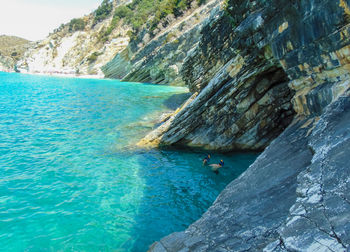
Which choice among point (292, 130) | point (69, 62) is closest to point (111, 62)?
point (69, 62)

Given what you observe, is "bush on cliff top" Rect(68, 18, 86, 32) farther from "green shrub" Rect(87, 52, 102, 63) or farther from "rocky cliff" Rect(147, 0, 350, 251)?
"rocky cliff" Rect(147, 0, 350, 251)

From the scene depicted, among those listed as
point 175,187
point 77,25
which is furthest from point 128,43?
point 175,187

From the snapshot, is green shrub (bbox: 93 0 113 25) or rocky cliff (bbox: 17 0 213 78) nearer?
rocky cliff (bbox: 17 0 213 78)

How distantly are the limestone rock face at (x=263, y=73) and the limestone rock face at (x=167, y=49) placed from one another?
3047 cm

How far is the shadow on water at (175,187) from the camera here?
941 centimetres

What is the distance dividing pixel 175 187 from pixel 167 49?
50.3m

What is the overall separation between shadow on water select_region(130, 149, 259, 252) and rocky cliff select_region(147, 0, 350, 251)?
4.47 ft

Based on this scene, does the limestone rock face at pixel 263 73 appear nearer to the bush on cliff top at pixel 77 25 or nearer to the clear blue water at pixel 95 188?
the clear blue water at pixel 95 188

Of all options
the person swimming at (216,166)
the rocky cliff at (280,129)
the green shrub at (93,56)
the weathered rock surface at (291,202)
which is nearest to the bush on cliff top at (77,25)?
the green shrub at (93,56)

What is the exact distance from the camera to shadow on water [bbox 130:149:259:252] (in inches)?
370

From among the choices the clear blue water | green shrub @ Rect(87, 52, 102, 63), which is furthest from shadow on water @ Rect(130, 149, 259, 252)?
green shrub @ Rect(87, 52, 102, 63)

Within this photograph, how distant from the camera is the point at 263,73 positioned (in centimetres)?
1398

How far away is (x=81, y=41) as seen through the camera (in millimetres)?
115062

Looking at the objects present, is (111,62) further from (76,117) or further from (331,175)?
(331,175)
